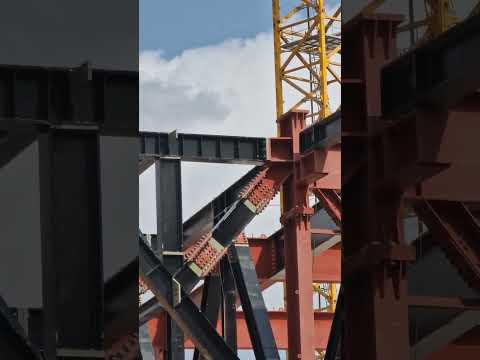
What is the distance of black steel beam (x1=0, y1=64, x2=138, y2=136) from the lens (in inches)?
439

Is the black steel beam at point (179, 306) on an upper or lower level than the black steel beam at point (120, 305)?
lower

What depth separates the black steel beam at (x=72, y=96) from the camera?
11141 mm

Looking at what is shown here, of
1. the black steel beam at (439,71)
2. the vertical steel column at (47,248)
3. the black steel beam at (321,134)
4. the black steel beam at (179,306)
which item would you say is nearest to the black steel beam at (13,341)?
the vertical steel column at (47,248)

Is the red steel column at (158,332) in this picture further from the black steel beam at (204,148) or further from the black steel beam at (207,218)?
the black steel beam at (204,148)

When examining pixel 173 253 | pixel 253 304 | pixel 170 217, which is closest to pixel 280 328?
pixel 173 253

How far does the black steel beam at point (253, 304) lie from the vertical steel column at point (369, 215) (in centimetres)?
1508

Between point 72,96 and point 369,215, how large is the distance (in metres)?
3.98

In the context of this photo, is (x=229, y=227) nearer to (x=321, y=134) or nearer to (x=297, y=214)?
(x=297, y=214)

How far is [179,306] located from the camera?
30.2m

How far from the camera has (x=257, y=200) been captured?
1267 inches

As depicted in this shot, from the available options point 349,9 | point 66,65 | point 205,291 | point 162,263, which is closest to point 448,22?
point 349,9

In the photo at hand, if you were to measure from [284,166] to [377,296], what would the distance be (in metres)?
18.8

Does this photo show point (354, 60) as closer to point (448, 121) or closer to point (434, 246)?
point (448, 121)

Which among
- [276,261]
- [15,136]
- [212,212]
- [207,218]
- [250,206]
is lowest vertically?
[276,261]
